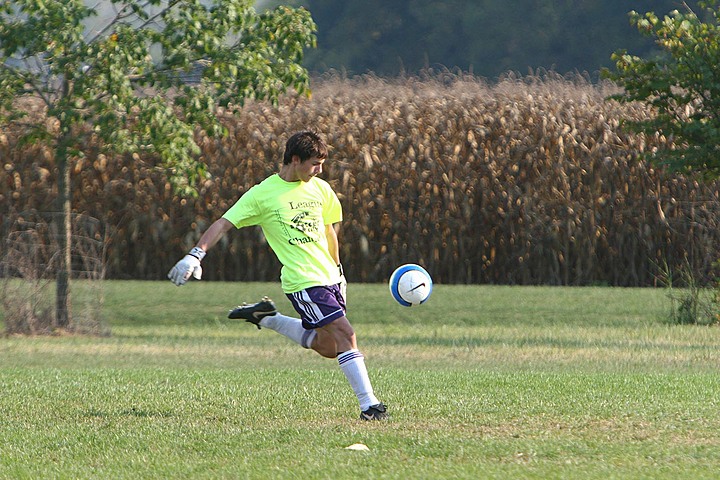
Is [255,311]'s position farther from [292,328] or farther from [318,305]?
[318,305]

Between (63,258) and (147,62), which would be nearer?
(147,62)

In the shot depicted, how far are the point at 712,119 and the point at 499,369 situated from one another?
224 inches

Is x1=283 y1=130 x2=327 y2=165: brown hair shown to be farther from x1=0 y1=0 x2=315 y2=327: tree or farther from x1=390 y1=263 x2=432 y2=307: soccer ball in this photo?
x1=0 y1=0 x2=315 y2=327: tree

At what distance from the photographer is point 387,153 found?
952 inches

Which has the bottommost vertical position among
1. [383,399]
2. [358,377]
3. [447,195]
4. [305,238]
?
[383,399]

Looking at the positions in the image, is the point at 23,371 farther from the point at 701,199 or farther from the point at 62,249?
the point at 701,199

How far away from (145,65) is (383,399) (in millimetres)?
8452

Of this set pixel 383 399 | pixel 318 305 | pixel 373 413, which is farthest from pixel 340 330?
pixel 383 399

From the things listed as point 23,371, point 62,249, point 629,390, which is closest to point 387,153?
point 62,249

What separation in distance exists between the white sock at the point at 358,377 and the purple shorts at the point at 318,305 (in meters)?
0.27

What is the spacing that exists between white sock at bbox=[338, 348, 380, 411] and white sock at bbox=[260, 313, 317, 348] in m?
0.47

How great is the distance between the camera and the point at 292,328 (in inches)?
359

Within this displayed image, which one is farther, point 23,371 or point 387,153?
point 387,153

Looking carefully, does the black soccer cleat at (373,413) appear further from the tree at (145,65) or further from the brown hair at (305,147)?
the tree at (145,65)
